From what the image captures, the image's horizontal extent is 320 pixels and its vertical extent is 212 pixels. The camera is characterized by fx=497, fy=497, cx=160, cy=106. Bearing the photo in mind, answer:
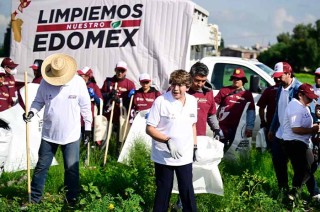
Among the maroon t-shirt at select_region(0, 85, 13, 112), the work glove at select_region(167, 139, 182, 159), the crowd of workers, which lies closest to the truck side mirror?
the crowd of workers

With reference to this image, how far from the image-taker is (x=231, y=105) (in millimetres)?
7301

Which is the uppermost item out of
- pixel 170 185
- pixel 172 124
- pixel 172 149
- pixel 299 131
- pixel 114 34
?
pixel 114 34

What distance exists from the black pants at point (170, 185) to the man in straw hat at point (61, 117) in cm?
114

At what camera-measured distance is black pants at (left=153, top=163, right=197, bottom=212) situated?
15.7 feet

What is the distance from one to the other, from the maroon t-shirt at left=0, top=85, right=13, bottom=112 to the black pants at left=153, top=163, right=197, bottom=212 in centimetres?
427

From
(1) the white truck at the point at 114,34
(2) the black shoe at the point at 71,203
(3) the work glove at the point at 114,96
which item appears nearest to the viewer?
(2) the black shoe at the point at 71,203

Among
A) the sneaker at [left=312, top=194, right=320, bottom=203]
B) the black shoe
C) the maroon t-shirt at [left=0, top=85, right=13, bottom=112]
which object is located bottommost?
the black shoe

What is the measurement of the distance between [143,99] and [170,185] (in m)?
3.23

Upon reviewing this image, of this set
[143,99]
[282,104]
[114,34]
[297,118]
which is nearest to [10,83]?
[114,34]

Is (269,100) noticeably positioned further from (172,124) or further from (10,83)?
(10,83)

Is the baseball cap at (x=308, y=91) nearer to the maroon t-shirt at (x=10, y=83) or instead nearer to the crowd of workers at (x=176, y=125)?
the crowd of workers at (x=176, y=125)

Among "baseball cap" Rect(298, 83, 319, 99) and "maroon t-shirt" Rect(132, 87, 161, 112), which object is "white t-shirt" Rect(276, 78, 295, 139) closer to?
"baseball cap" Rect(298, 83, 319, 99)

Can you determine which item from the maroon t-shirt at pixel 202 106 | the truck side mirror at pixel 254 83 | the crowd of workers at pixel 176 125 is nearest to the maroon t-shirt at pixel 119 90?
the truck side mirror at pixel 254 83

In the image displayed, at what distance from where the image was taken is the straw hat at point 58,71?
5.46m
